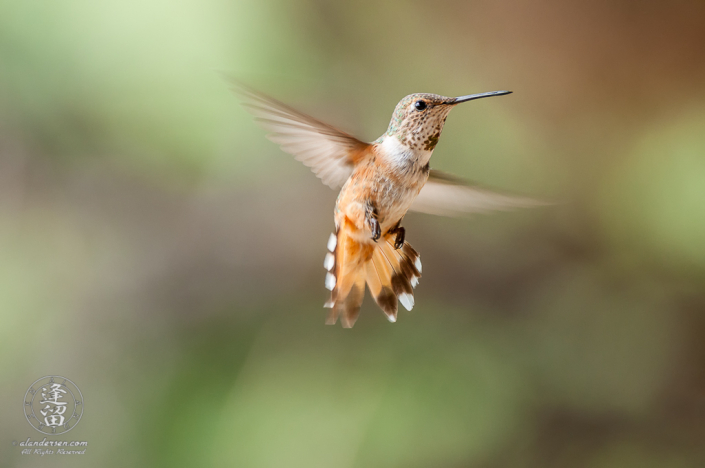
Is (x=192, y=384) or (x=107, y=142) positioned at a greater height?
(x=107, y=142)

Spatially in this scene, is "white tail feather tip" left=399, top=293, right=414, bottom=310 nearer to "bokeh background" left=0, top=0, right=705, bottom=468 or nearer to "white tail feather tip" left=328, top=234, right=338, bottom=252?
"white tail feather tip" left=328, top=234, right=338, bottom=252

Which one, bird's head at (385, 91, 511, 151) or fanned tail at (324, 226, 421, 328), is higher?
bird's head at (385, 91, 511, 151)

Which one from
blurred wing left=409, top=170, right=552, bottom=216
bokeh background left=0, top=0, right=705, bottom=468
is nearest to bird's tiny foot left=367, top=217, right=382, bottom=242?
blurred wing left=409, top=170, right=552, bottom=216

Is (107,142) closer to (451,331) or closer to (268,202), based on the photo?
(268,202)

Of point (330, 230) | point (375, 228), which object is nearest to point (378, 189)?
point (375, 228)

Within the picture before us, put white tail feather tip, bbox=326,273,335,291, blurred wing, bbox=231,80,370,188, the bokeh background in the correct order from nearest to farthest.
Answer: blurred wing, bbox=231,80,370,188, white tail feather tip, bbox=326,273,335,291, the bokeh background

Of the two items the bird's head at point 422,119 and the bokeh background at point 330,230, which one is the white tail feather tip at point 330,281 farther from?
the bokeh background at point 330,230

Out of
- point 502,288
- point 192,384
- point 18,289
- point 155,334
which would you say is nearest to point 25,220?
point 18,289
